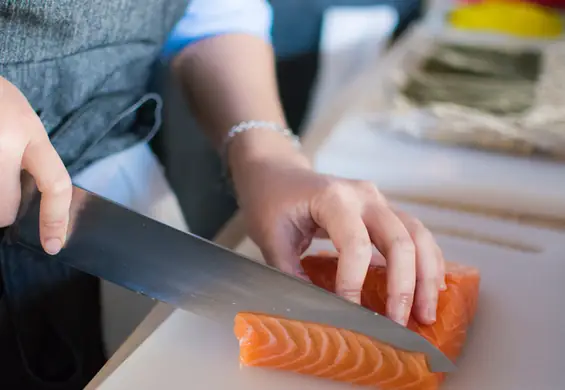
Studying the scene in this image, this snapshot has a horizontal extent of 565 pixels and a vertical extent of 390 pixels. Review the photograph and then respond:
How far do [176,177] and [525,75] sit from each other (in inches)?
34.4

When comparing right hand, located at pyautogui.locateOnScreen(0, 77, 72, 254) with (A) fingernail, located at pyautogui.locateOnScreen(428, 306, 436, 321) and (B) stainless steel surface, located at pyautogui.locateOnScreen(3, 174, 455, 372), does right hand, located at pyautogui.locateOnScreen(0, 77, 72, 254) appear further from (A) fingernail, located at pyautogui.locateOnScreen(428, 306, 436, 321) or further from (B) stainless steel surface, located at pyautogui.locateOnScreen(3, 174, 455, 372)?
(A) fingernail, located at pyautogui.locateOnScreen(428, 306, 436, 321)

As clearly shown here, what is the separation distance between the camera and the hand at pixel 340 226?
2.00 ft

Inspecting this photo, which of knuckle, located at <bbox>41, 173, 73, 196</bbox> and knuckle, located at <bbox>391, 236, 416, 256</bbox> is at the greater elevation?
knuckle, located at <bbox>41, 173, 73, 196</bbox>

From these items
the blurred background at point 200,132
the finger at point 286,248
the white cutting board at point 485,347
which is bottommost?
the blurred background at point 200,132

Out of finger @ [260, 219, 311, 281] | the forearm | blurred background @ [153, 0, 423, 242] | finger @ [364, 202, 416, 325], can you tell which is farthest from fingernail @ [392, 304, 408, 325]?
blurred background @ [153, 0, 423, 242]

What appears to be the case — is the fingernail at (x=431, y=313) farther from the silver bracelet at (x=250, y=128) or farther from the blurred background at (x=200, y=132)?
the blurred background at (x=200, y=132)

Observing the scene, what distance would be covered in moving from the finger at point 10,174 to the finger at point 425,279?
0.37m

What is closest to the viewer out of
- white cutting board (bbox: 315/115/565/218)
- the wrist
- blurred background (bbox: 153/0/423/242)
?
the wrist

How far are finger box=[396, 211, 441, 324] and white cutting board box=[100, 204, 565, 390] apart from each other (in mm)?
73

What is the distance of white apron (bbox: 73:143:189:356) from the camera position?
76 cm

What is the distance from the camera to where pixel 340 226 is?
0.62 m

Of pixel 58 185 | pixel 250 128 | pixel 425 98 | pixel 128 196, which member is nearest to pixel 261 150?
pixel 250 128

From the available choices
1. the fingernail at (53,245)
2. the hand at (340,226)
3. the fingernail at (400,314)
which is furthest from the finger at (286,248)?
the fingernail at (53,245)

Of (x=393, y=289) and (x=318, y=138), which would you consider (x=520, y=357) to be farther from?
(x=318, y=138)
